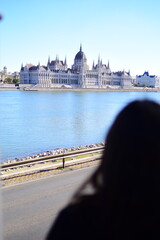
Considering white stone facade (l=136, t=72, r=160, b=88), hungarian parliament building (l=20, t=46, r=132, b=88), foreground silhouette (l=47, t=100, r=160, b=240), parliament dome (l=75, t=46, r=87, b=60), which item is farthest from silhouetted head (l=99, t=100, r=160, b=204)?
white stone facade (l=136, t=72, r=160, b=88)

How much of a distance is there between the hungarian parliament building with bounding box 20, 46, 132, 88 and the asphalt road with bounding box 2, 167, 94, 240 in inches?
4395

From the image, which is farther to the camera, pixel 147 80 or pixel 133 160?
pixel 147 80

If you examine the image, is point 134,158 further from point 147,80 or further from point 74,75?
point 147,80

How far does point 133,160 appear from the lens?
3.62 ft

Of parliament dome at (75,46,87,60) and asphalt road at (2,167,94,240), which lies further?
parliament dome at (75,46,87,60)

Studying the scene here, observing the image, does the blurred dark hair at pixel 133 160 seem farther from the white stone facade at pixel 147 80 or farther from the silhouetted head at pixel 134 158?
the white stone facade at pixel 147 80

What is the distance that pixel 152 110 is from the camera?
114 centimetres

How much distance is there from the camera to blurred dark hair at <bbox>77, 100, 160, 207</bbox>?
1.09 m

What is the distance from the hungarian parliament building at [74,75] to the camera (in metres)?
131

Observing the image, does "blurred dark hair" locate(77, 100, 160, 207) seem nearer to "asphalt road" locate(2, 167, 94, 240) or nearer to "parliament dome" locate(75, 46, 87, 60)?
"asphalt road" locate(2, 167, 94, 240)

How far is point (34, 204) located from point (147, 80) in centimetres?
18327

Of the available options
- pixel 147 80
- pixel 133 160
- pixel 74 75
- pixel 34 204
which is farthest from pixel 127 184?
pixel 147 80

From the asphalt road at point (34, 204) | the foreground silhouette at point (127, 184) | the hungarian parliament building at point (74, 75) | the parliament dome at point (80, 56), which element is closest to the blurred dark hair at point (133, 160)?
the foreground silhouette at point (127, 184)

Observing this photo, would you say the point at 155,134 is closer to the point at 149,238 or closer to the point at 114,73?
the point at 149,238
